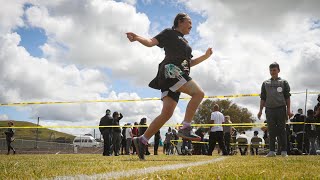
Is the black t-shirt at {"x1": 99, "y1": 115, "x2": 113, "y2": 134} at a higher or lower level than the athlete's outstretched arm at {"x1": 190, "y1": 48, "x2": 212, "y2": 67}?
lower

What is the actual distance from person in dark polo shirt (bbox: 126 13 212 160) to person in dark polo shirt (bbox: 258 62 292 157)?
3314mm

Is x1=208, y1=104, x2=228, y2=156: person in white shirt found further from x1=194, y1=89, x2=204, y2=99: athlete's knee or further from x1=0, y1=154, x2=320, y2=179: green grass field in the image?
x1=0, y1=154, x2=320, y2=179: green grass field

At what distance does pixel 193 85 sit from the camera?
5.06m

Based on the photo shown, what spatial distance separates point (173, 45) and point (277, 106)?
3.77m

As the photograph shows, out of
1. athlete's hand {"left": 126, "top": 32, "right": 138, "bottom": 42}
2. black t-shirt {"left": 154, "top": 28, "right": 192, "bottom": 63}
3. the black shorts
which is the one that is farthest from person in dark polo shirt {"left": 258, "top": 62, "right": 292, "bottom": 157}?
athlete's hand {"left": 126, "top": 32, "right": 138, "bottom": 42}

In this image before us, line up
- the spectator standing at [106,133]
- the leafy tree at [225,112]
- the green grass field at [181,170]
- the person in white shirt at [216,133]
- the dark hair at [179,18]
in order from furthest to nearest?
the leafy tree at [225,112]
the spectator standing at [106,133]
the person in white shirt at [216,133]
the dark hair at [179,18]
the green grass field at [181,170]

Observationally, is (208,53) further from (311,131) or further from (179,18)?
(311,131)

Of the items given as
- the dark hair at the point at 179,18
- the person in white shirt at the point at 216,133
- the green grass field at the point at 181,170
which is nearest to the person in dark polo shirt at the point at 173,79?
the dark hair at the point at 179,18

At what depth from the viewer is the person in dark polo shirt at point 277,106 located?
7.95 meters

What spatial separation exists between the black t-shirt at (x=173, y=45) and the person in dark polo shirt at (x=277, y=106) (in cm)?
347

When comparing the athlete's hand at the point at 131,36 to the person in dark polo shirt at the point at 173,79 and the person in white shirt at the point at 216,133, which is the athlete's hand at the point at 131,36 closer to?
the person in dark polo shirt at the point at 173,79

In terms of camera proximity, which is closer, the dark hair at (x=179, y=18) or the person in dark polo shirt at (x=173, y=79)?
the person in dark polo shirt at (x=173, y=79)

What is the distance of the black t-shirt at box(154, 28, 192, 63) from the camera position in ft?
17.4

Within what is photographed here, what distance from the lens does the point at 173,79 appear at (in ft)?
16.3
